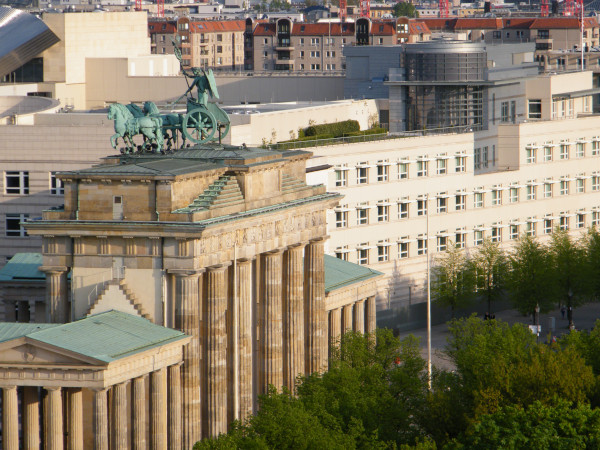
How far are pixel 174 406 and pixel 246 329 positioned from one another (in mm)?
7443

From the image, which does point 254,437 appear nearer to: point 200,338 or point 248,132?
point 200,338

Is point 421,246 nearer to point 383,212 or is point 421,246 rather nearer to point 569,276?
point 383,212

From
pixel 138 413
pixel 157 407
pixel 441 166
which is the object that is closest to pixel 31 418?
pixel 138 413

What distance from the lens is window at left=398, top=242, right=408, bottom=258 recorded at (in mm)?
154188

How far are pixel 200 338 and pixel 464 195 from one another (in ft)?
240

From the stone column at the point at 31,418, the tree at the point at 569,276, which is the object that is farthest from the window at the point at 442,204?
the stone column at the point at 31,418

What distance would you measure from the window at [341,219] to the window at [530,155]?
2772cm

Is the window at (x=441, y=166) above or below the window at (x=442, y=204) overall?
above

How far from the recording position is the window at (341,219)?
146750 mm

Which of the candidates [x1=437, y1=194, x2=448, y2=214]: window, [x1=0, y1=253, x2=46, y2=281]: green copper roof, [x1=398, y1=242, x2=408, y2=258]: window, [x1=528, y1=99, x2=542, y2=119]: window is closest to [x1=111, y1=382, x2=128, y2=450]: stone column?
[x1=0, y1=253, x2=46, y2=281]: green copper roof

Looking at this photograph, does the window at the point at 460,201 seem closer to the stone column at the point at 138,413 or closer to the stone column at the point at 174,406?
the stone column at the point at 174,406

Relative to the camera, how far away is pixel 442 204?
521 ft

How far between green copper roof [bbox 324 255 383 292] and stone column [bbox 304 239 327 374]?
4262 mm

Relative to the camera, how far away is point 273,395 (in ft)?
283
